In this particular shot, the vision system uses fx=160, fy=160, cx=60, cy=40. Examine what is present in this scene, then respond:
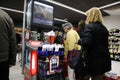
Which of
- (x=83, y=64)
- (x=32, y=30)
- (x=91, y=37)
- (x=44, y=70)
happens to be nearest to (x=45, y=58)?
(x=44, y=70)

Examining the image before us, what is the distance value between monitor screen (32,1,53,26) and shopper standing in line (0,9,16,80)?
81.0 inches

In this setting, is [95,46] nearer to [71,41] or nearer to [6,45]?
[6,45]

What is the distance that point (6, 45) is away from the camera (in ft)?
6.73

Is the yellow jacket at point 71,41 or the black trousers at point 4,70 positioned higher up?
the yellow jacket at point 71,41

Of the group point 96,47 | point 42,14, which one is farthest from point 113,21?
point 96,47

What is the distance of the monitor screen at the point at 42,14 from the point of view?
4.25 metres

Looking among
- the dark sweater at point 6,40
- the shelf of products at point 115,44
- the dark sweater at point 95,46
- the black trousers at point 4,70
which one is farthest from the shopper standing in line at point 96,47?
the shelf of products at point 115,44

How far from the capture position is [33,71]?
2979 mm

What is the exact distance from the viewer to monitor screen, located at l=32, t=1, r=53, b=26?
4254 mm

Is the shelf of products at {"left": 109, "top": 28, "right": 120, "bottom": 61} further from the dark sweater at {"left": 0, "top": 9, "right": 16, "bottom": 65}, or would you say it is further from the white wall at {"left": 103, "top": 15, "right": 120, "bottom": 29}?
the dark sweater at {"left": 0, "top": 9, "right": 16, "bottom": 65}

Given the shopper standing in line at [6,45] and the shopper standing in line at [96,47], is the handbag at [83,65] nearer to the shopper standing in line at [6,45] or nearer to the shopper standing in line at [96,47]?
the shopper standing in line at [96,47]

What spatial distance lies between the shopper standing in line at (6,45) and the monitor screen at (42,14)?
6.75 feet

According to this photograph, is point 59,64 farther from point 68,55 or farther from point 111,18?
point 111,18

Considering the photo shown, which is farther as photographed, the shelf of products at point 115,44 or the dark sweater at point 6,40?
the shelf of products at point 115,44
